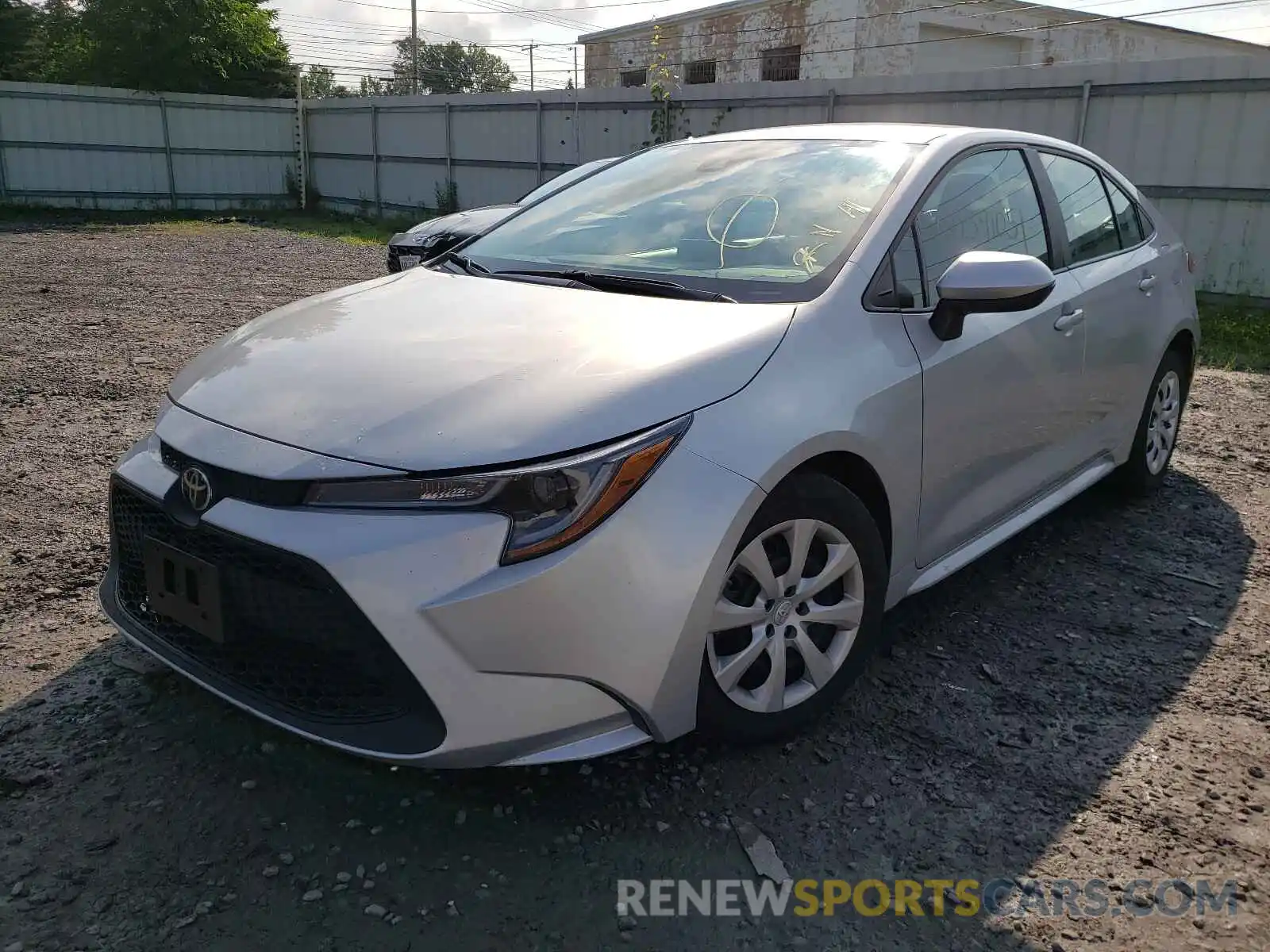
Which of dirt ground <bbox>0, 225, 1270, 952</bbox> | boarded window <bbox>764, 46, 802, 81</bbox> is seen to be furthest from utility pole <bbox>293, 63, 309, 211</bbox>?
dirt ground <bbox>0, 225, 1270, 952</bbox>

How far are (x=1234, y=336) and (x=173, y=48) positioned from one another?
2357cm

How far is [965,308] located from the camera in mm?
2742

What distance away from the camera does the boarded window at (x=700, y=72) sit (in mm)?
23188

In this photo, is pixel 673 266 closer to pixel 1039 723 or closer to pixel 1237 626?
pixel 1039 723

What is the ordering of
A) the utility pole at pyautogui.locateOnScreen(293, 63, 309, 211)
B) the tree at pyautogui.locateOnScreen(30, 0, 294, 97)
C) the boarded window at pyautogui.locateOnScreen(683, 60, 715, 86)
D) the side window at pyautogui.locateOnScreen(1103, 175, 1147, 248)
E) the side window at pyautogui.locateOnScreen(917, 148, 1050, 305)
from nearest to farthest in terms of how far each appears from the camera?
the side window at pyautogui.locateOnScreen(917, 148, 1050, 305), the side window at pyautogui.locateOnScreen(1103, 175, 1147, 248), the utility pole at pyautogui.locateOnScreen(293, 63, 309, 211), the boarded window at pyautogui.locateOnScreen(683, 60, 715, 86), the tree at pyautogui.locateOnScreen(30, 0, 294, 97)

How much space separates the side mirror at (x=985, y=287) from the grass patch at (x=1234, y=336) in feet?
15.5

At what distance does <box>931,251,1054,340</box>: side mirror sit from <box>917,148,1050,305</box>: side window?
0.40 ft

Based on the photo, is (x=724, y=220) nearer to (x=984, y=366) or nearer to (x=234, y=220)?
(x=984, y=366)

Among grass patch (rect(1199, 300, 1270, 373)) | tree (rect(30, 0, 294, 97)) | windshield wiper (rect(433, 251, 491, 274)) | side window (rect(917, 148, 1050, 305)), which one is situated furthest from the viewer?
tree (rect(30, 0, 294, 97))

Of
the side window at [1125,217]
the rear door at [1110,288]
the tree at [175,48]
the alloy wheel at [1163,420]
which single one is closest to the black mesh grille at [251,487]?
the rear door at [1110,288]

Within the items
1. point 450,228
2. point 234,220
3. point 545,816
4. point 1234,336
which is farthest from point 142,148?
point 545,816

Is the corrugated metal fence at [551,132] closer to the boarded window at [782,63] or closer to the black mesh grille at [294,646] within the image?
the boarded window at [782,63]

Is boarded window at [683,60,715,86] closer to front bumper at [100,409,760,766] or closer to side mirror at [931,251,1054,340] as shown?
side mirror at [931,251,1054,340]

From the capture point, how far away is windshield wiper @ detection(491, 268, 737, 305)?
8.75 feet
